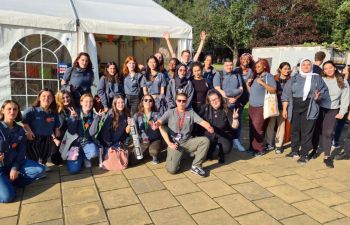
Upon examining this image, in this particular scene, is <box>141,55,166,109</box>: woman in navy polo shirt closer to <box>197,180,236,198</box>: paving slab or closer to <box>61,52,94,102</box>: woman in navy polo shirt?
<box>61,52,94,102</box>: woman in navy polo shirt

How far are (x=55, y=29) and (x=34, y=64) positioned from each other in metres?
0.97

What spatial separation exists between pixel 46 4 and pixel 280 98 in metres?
5.49

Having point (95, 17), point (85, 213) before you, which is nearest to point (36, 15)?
point (95, 17)

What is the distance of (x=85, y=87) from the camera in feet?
17.2

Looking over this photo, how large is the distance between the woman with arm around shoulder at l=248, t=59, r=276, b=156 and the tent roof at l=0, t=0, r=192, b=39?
3.09 meters

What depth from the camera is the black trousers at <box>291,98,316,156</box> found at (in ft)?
16.0

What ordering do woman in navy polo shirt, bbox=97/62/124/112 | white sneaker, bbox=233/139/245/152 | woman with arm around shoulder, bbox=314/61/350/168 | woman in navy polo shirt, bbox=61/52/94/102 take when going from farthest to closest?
white sneaker, bbox=233/139/245/152 → woman in navy polo shirt, bbox=97/62/124/112 → woman in navy polo shirt, bbox=61/52/94/102 → woman with arm around shoulder, bbox=314/61/350/168

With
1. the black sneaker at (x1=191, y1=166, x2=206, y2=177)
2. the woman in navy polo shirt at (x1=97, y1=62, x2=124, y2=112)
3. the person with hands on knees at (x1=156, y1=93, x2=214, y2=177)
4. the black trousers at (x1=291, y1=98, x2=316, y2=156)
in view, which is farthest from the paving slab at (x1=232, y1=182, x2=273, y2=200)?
the woman in navy polo shirt at (x1=97, y1=62, x2=124, y2=112)

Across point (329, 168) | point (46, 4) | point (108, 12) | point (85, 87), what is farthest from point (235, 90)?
point (46, 4)

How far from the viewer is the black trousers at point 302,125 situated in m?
4.89

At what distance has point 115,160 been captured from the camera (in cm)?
449

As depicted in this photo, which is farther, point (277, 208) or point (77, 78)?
point (77, 78)

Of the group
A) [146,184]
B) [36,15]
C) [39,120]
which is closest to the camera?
[146,184]

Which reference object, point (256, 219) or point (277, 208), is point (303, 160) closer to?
point (277, 208)
